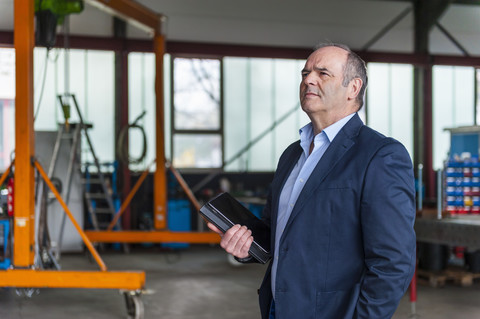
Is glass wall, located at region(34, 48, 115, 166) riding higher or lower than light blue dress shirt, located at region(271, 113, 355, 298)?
higher

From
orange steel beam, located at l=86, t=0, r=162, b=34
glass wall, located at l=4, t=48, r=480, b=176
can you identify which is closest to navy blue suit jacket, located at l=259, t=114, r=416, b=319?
orange steel beam, located at l=86, t=0, r=162, b=34

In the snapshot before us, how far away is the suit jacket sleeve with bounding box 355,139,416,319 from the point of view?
1.43 m

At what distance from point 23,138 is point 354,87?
3602mm

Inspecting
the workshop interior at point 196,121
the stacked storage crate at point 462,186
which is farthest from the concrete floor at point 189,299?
the stacked storage crate at point 462,186

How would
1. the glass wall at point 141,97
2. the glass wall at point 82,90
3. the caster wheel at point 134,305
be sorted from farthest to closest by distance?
the glass wall at point 141,97 < the glass wall at point 82,90 < the caster wheel at point 134,305

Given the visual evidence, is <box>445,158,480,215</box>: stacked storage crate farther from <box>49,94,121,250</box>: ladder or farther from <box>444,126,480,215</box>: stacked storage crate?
<box>49,94,121,250</box>: ladder

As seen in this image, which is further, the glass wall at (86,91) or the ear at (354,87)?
the glass wall at (86,91)

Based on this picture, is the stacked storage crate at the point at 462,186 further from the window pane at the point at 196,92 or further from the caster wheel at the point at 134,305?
the window pane at the point at 196,92

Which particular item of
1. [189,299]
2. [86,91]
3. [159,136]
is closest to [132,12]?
[159,136]

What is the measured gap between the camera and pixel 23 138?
15.0 ft

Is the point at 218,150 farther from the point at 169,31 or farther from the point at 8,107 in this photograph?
the point at 8,107

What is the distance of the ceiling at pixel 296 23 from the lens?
10.1 metres

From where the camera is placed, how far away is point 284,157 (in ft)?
6.19

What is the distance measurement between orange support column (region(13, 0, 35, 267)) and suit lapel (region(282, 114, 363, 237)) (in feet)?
11.5
